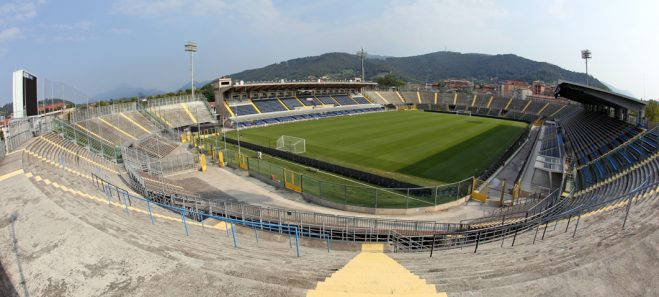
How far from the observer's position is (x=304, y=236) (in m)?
14.0

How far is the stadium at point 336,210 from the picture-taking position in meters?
6.91

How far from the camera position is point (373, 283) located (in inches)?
277

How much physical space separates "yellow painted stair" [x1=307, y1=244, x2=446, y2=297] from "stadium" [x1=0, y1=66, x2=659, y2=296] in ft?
0.18

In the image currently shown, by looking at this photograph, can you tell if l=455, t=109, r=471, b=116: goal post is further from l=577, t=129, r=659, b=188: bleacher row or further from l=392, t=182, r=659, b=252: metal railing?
l=392, t=182, r=659, b=252: metal railing

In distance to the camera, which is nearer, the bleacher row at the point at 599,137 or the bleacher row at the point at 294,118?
the bleacher row at the point at 599,137

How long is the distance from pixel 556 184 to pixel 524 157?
31.4ft

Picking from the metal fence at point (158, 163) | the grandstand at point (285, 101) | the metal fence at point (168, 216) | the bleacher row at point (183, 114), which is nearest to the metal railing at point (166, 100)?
the bleacher row at point (183, 114)

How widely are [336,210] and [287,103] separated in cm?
4876

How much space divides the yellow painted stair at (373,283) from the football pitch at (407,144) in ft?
46.1

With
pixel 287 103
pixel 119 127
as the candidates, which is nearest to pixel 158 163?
pixel 119 127

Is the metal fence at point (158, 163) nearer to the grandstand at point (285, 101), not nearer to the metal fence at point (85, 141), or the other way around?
the metal fence at point (85, 141)

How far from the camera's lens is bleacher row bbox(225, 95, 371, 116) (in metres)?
56.4

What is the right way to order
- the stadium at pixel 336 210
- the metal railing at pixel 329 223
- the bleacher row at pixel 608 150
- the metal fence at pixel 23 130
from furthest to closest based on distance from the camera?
the bleacher row at pixel 608 150, the metal fence at pixel 23 130, the metal railing at pixel 329 223, the stadium at pixel 336 210

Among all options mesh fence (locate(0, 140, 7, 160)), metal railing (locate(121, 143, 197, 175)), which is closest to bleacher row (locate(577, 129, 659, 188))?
metal railing (locate(121, 143, 197, 175))
